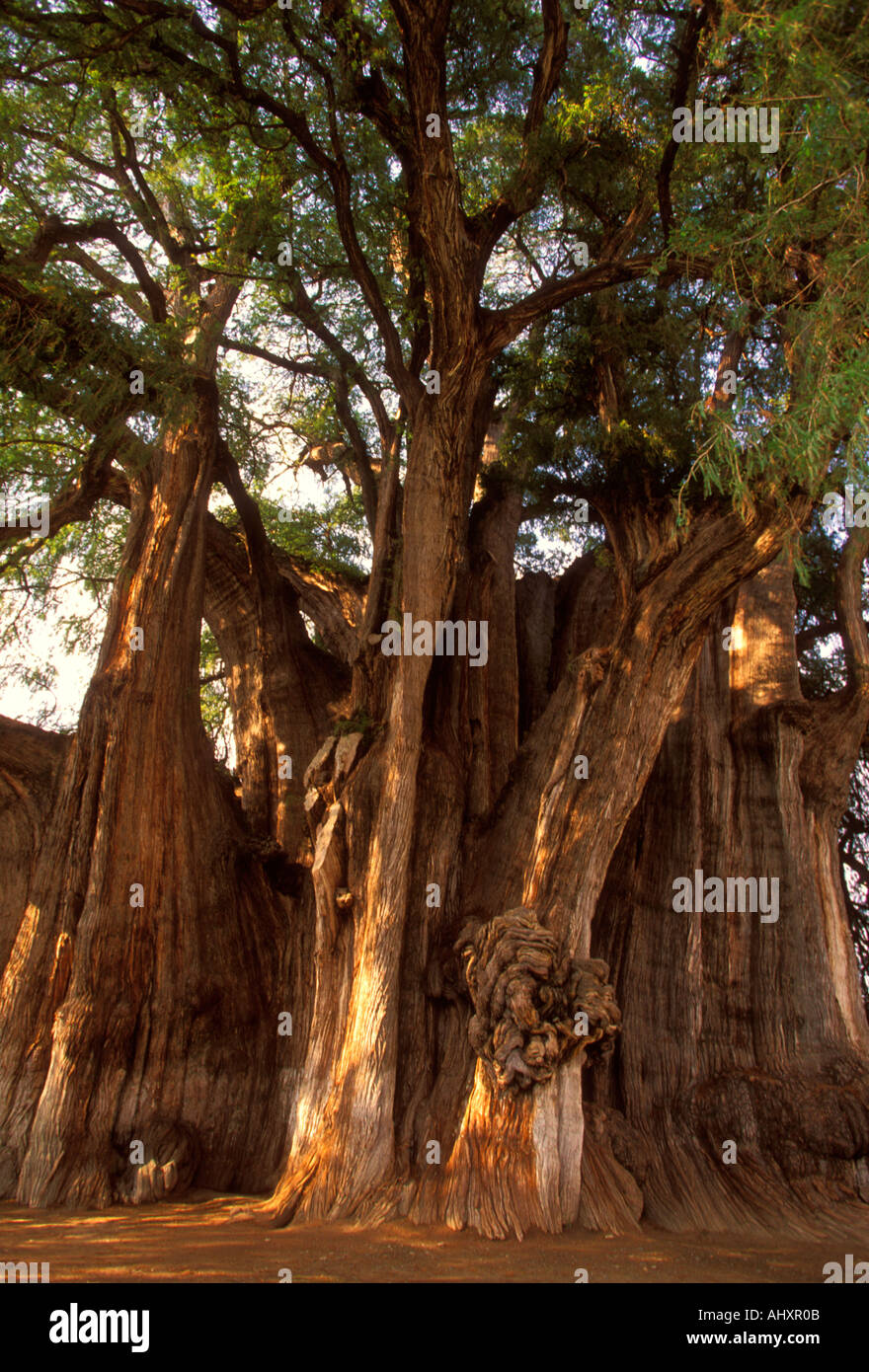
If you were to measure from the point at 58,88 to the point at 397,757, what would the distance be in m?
5.58

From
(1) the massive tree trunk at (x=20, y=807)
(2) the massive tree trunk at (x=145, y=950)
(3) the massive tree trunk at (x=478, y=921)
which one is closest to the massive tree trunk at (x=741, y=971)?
(3) the massive tree trunk at (x=478, y=921)

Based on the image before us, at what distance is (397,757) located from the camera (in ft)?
21.2

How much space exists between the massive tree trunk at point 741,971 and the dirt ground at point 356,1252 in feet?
1.56

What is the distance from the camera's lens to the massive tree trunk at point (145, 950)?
6012 mm

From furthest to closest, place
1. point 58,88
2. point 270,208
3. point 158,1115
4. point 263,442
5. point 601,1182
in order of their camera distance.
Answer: point 263,442 < point 270,208 < point 58,88 < point 158,1115 < point 601,1182

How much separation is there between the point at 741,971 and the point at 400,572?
13.2 ft

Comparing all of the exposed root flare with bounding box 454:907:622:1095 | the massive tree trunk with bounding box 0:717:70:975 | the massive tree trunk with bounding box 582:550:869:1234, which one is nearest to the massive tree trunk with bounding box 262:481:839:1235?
the exposed root flare with bounding box 454:907:622:1095

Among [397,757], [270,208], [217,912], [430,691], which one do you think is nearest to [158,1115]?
[217,912]

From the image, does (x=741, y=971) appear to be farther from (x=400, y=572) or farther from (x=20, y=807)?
(x=20, y=807)

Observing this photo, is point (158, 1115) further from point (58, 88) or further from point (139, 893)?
point (58, 88)

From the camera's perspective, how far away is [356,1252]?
15.1ft

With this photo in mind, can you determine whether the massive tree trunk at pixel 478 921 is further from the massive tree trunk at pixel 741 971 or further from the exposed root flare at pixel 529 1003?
the massive tree trunk at pixel 741 971

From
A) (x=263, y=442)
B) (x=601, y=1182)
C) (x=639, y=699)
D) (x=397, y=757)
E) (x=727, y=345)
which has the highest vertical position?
(x=263, y=442)

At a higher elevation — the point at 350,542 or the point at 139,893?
the point at 350,542
